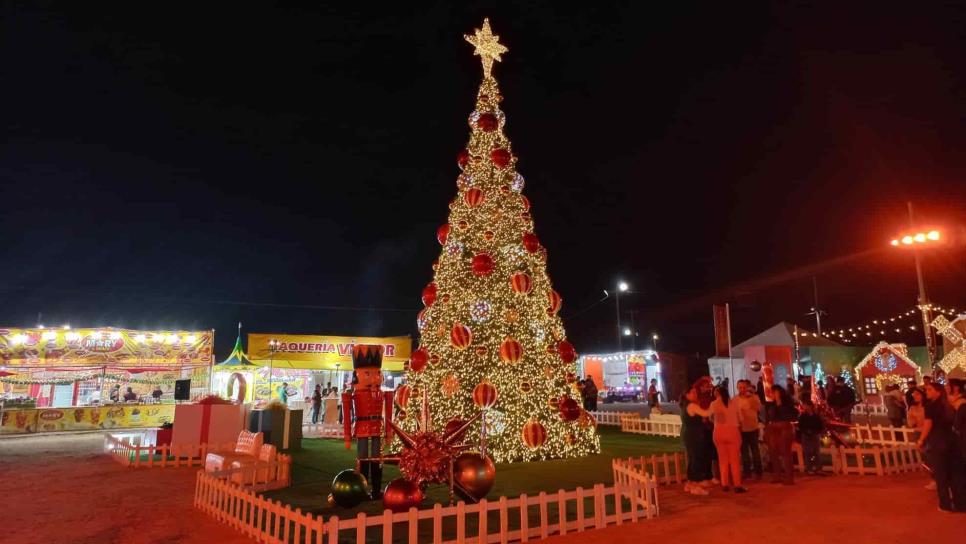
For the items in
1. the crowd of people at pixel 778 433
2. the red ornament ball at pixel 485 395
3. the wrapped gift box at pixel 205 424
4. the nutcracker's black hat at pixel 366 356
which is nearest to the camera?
the crowd of people at pixel 778 433

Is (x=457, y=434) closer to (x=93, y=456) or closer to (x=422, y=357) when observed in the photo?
(x=422, y=357)

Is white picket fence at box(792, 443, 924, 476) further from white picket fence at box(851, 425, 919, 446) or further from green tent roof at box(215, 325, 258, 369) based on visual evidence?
green tent roof at box(215, 325, 258, 369)

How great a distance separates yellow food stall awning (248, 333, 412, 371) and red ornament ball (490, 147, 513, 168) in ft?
52.9

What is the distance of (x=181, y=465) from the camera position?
12.5 metres

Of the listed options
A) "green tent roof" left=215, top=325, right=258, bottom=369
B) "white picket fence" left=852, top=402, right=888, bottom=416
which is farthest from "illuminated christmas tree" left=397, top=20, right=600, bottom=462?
"white picket fence" left=852, top=402, right=888, bottom=416

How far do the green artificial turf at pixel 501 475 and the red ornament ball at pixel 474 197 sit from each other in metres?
5.41

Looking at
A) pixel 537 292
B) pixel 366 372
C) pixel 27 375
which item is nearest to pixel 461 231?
pixel 537 292

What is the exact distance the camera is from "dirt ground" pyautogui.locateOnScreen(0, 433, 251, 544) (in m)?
6.54

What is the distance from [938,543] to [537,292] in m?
7.89

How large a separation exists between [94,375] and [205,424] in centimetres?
1390

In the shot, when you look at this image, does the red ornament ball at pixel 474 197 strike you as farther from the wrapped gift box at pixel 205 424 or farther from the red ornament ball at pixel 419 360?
the wrapped gift box at pixel 205 424

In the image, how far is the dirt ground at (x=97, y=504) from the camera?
654cm

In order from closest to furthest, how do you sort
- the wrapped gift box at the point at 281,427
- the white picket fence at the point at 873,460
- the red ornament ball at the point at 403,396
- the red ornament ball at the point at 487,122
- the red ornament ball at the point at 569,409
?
1. the white picket fence at the point at 873,460
2. the red ornament ball at the point at 569,409
3. the red ornament ball at the point at 403,396
4. the red ornament ball at the point at 487,122
5. the wrapped gift box at the point at 281,427

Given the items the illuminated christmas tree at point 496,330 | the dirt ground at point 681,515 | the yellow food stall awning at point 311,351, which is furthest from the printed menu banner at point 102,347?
the illuminated christmas tree at point 496,330
